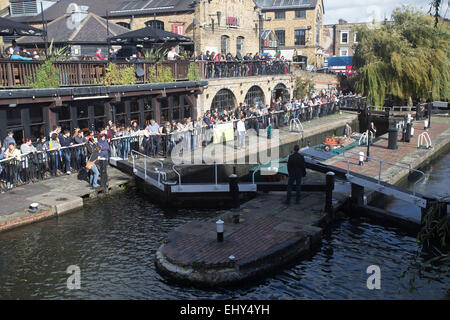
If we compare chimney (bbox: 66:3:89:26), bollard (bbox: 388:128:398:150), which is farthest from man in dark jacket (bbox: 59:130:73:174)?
bollard (bbox: 388:128:398:150)

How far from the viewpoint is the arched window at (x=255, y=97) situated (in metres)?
31.3

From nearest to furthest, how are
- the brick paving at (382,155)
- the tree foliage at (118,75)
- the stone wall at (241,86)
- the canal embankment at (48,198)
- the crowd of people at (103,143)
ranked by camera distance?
the canal embankment at (48,198), the crowd of people at (103,143), the brick paving at (382,155), the tree foliage at (118,75), the stone wall at (241,86)

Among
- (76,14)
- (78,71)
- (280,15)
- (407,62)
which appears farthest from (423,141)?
(280,15)

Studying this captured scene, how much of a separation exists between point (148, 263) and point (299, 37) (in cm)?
4983

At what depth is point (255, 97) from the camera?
32.1 metres

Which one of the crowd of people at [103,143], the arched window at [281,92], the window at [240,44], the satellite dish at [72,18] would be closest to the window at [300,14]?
the arched window at [281,92]

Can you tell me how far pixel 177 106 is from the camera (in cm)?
2414

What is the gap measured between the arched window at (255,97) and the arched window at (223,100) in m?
2.23

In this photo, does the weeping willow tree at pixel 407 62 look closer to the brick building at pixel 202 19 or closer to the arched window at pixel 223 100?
the brick building at pixel 202 19

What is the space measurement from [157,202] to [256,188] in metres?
3.35

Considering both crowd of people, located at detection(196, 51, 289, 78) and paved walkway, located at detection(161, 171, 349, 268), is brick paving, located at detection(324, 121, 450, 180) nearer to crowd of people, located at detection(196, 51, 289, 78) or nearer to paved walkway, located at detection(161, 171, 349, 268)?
paved walkway, located at detection(161, 171, 349, 268)

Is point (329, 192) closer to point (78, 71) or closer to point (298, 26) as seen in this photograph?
point (78, 71)

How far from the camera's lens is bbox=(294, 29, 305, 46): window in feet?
182

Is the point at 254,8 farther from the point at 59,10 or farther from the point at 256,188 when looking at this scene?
the point at 256,188
